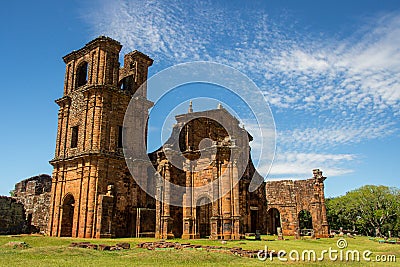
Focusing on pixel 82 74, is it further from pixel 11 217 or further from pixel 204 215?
pixel 204 215

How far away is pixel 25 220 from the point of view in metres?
32.5

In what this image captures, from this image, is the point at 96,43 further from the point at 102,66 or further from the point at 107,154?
the point at 107,154

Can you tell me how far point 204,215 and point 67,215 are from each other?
10.0 metres

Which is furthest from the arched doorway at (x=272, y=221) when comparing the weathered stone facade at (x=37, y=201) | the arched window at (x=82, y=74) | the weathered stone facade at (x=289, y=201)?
the arched window at (x=82, y=74)

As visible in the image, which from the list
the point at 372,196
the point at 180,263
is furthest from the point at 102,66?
the point at 372,196

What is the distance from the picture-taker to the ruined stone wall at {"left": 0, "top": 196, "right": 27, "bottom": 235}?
1252 inches

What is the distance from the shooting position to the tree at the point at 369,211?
47.7 m

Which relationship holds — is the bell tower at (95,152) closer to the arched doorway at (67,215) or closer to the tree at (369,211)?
the arched doorway at (67,215)

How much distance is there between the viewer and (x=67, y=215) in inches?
1003

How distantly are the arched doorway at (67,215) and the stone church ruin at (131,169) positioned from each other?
0.07m

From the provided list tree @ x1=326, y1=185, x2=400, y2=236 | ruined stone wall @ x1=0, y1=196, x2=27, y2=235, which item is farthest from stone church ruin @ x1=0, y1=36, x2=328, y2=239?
tree @ x1=326, y1=185, x2=400, y2=236

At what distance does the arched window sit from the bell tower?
0.28ft

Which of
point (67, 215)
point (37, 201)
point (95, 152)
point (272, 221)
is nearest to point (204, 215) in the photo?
point (95, 152)

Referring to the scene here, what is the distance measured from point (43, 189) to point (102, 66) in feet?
49.0
